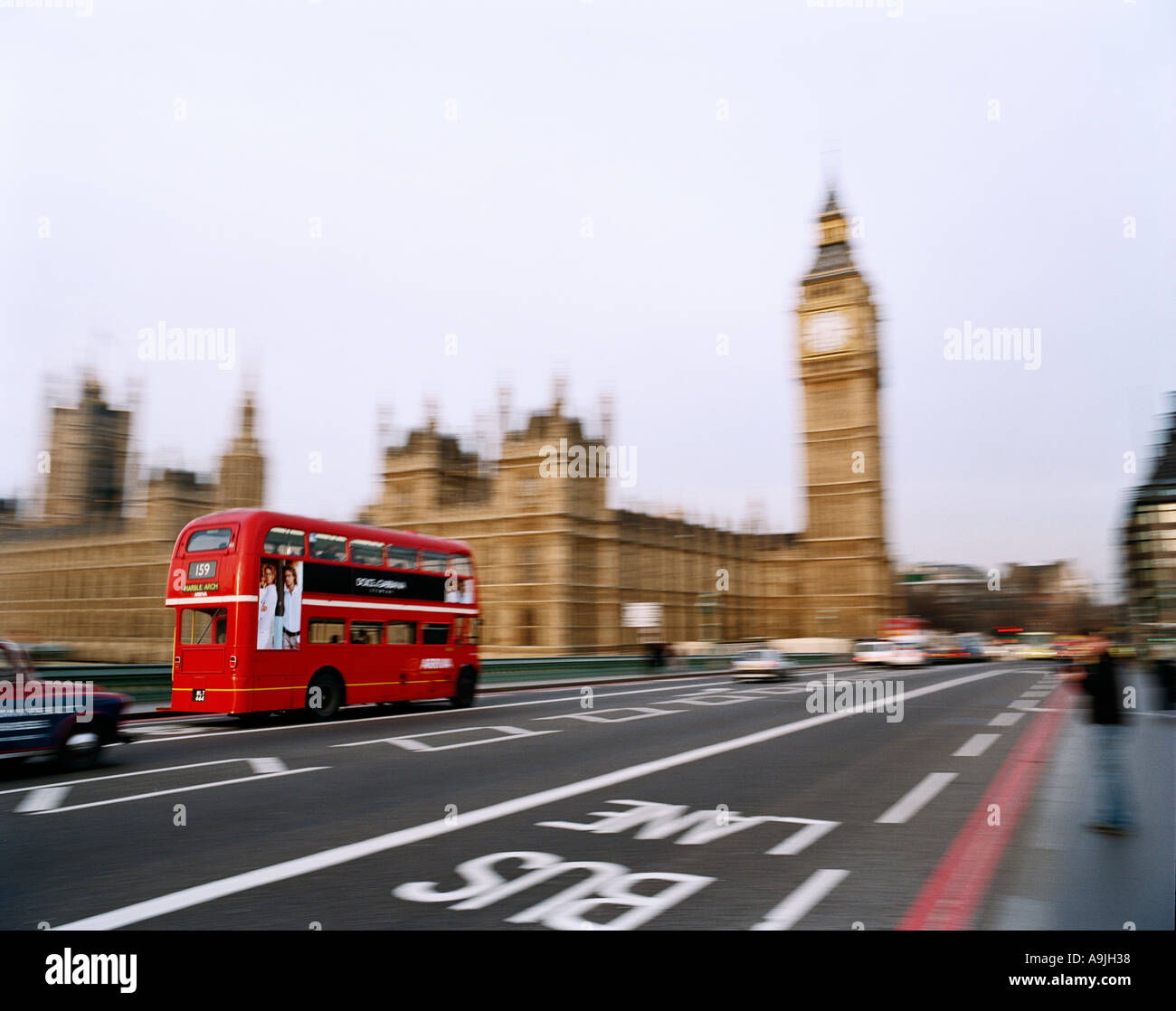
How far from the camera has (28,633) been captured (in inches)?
2491

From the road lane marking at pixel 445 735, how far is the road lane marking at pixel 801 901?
727cm

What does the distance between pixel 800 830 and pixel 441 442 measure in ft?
178

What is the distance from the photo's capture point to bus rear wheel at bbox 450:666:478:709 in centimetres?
2059

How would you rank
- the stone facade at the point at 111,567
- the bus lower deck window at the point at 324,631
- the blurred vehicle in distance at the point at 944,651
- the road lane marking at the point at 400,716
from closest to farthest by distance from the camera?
the road lane marking at the point at 400,716 → the bus lower deck window at the point at 324,631 → the blurred vehicle in distance at the point at 944,651 → the stone facade at the point at 111,567

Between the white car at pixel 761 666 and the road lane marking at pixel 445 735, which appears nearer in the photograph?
the road lane marking at pixel 445 735

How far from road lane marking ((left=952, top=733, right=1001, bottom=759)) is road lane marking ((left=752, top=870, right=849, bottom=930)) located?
6.62 metres

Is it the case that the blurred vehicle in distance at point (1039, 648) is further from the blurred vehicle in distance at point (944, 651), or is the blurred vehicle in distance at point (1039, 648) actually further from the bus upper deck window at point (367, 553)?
the bus upper deck window at point (367, 553)

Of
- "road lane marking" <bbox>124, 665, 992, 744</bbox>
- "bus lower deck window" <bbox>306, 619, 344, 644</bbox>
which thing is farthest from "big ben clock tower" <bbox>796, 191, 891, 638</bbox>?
"bus lower deck window" <bbox>306, 619, 344, 644</bbox>

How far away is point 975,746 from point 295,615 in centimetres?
1088

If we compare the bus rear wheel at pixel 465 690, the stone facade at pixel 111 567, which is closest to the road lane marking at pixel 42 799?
the bus rear wheel at pixel 465 690

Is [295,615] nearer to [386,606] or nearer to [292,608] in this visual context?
[292,608]

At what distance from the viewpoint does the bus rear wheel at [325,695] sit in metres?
16.4
